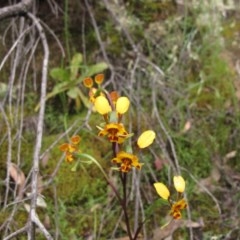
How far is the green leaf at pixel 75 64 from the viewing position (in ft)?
8.30

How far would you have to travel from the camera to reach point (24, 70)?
8.23 feet

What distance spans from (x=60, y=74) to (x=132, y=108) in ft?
Answer: 1.17

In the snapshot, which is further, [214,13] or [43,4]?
[214,13]

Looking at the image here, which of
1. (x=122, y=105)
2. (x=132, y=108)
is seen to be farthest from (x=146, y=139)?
(x=132, y=108)

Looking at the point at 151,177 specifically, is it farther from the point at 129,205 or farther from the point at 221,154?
the point at 221,154

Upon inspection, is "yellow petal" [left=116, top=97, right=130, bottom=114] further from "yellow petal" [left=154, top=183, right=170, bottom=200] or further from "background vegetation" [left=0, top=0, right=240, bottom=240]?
"background vegetation" [left=0, top=0, right=240, bottom=240]

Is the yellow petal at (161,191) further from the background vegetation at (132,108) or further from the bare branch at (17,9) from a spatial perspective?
the bare branch at (17,9)

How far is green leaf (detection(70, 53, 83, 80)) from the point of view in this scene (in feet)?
8.30

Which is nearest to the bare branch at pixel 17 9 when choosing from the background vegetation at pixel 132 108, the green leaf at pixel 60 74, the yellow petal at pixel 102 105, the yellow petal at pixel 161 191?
the background vegetation at pixel 132 108

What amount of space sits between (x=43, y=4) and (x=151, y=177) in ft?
3.43

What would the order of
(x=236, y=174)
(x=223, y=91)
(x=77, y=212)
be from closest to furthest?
(x=77, y=212) < (x=236, y=174) < (x=223, y=91)

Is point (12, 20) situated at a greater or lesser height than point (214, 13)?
greater

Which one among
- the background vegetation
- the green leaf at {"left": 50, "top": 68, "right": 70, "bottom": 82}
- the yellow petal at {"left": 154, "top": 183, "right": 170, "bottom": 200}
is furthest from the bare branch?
the yellow petal at {"left": 154, "top": 183, "right": 170, "bottom": 200}

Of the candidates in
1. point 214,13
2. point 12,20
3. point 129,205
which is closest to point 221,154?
point 129,205
